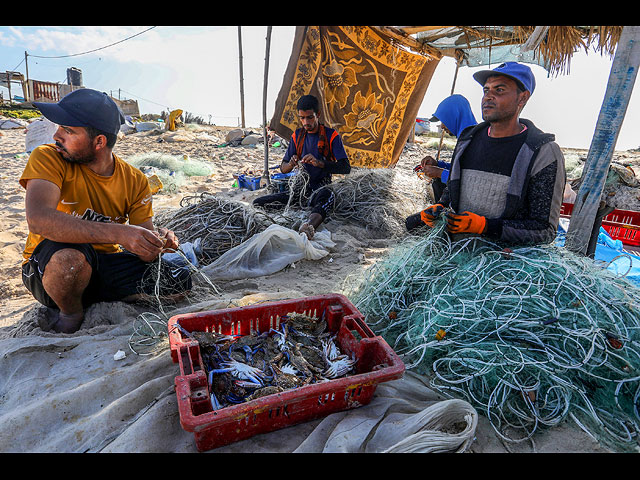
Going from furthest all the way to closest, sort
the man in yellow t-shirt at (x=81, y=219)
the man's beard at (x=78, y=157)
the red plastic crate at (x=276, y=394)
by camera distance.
A: the man's beard at (x=78, y=157), the man in yellow t-shirt at (x=81, y=219), the red plastic crate at (x=276, y=394)

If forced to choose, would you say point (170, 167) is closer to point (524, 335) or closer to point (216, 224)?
point (216, 224)

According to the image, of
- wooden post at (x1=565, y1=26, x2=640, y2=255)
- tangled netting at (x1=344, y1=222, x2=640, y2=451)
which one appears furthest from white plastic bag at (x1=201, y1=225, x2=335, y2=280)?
wooden post at (x1=565, y1=26, x2=640, y2=255)

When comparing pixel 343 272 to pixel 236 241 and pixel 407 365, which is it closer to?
pixel 236 241

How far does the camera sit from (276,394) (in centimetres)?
147

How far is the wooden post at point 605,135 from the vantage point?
2.41m

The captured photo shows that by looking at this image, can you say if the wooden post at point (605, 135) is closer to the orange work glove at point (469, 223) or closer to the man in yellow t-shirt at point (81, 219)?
the orange work glove at point (469, 223)

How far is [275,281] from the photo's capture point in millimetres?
3248

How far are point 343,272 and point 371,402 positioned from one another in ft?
5.84

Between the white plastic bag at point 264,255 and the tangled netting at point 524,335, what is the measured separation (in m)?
1.20

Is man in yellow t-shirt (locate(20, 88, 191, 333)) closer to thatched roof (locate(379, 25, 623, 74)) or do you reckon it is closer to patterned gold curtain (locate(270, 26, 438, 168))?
thatched roof (locate(379, 25, 623, 74))

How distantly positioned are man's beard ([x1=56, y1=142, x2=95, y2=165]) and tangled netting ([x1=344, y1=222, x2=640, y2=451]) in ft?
6.75

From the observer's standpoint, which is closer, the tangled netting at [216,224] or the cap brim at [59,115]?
the cap brim at [59,115]

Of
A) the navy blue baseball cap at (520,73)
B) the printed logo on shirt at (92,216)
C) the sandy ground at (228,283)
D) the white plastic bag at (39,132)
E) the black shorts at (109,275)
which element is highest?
the navy blue baseball cap at (520,73)

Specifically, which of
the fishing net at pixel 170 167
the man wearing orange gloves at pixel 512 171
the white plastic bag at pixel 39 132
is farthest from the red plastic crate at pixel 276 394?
the white plastic bag at pixel 39 132
